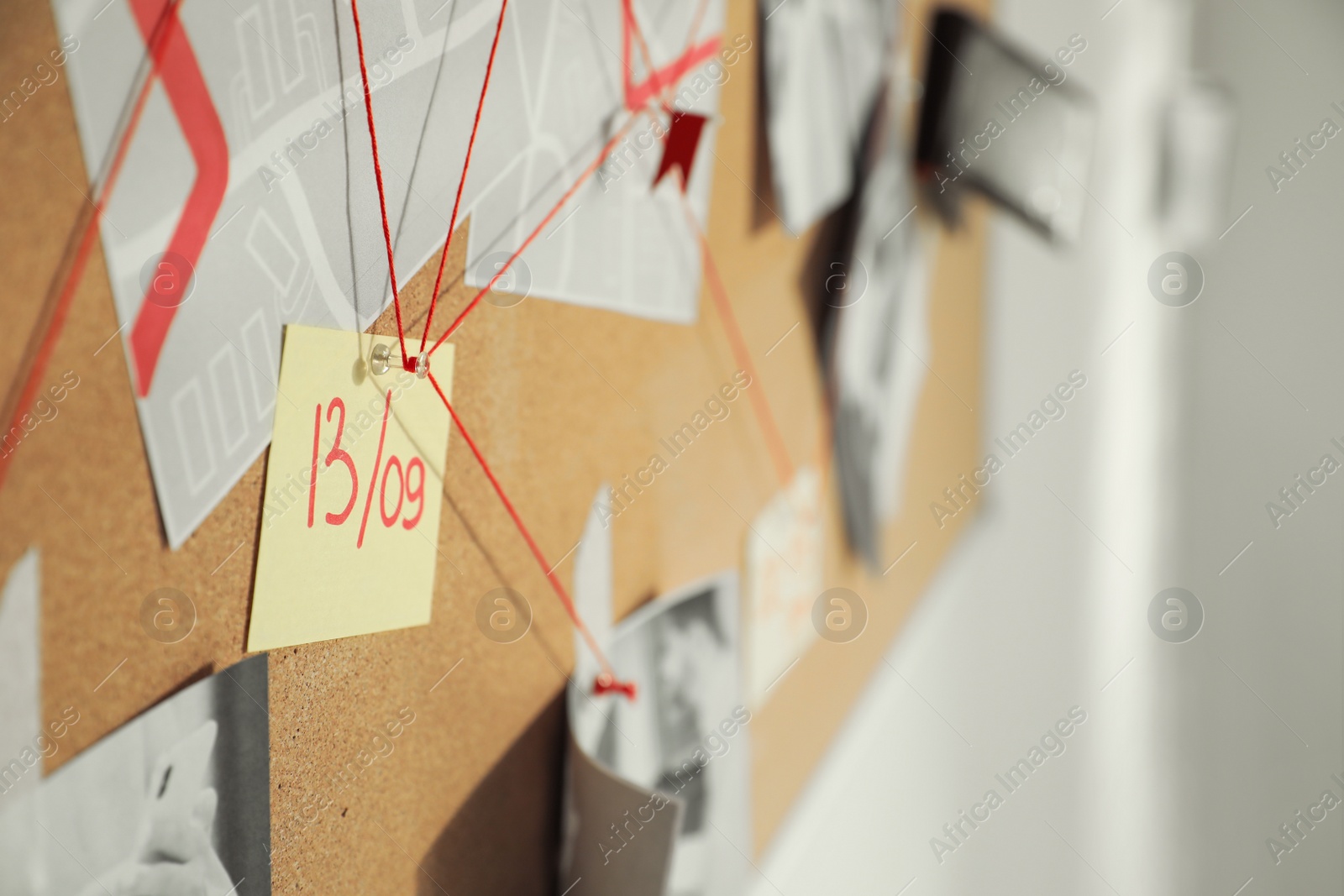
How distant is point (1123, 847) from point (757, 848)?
0.96 m

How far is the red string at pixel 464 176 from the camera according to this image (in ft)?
1.47

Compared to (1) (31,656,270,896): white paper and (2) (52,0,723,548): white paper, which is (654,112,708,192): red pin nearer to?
(2) (52,0,723,548): white paper

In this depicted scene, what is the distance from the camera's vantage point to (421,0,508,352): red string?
1.47ft

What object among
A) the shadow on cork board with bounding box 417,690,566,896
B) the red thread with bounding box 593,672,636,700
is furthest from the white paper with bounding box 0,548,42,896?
the red thread with bounding box 593,672,636,700

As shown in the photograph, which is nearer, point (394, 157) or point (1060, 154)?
point (394, 157)

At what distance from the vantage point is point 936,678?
1.42 m

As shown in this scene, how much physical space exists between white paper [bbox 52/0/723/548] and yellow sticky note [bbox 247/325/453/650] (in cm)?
2

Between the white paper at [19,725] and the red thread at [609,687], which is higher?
the white paper at [19,725]

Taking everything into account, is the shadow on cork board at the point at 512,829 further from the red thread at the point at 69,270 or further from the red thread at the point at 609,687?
the red thread at the point at 69,270

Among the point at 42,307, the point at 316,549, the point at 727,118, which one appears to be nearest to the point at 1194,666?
the point at 727,118

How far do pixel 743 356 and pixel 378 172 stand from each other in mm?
481

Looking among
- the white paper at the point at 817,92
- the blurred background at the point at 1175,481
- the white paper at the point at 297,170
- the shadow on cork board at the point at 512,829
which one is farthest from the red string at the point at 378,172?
the blurred background at the point at 1175,481

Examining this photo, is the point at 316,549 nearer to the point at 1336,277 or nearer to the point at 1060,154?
the point at 1060,154

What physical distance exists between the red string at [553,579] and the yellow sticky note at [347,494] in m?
0.01
